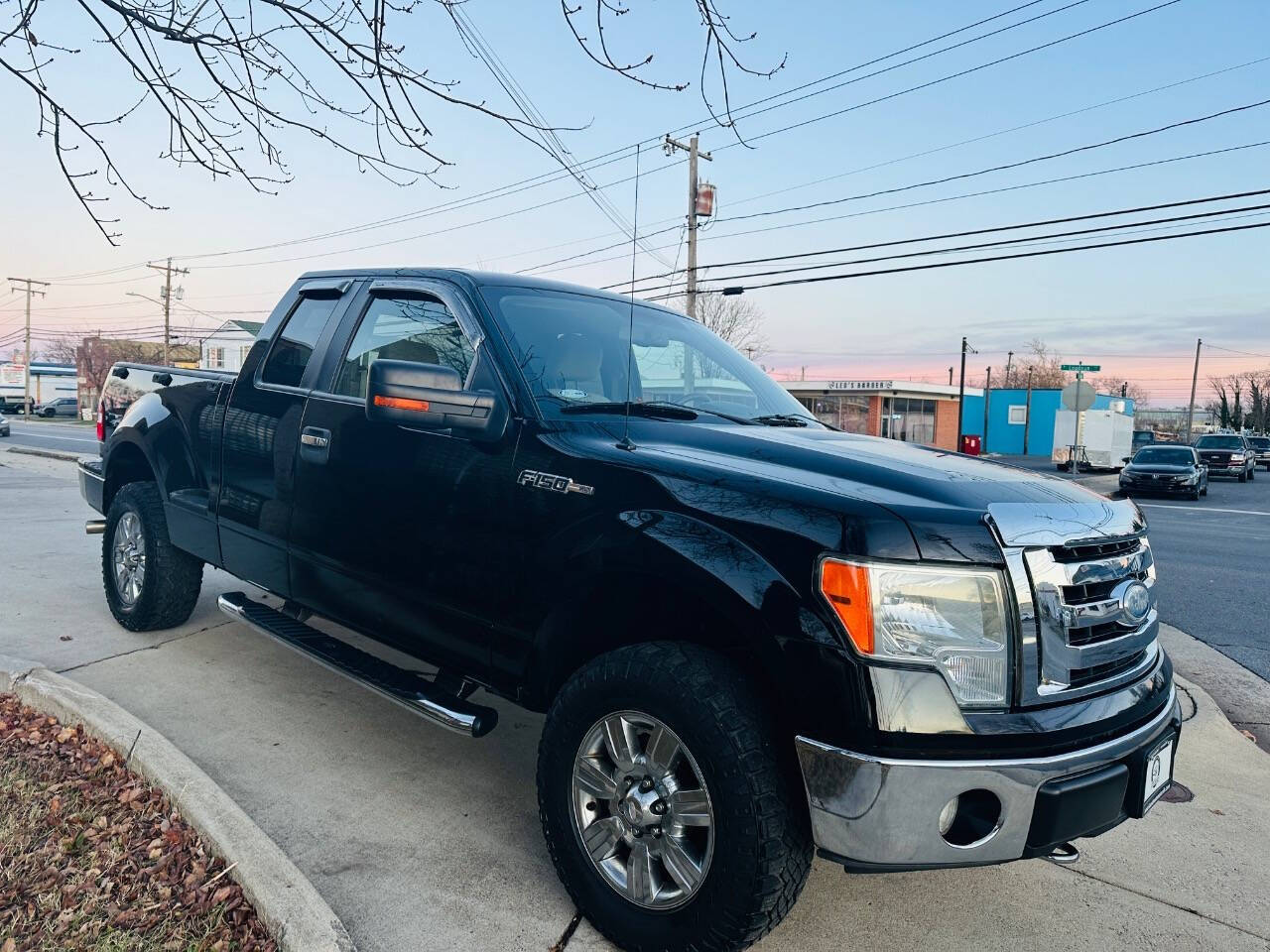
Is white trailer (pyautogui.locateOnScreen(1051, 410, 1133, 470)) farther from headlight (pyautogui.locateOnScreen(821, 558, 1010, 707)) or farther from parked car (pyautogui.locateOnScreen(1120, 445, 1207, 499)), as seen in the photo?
headlight (pyautogui.locateOnScreen(821, 558, 1010, 707))

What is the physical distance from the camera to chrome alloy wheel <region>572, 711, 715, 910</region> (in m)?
2.30

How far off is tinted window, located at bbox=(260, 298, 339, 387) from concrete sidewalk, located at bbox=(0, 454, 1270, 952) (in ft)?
5.12

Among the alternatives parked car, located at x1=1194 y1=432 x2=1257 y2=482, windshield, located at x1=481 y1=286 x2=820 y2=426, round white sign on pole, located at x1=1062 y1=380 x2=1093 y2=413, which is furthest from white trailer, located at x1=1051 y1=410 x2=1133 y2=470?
windshield, located at x1=481 y1=286 x2=820 y2=426

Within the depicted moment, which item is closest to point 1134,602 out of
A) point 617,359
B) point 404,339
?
point 617,359

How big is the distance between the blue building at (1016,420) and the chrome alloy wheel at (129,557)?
5901 cm

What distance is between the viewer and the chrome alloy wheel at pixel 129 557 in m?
5.04

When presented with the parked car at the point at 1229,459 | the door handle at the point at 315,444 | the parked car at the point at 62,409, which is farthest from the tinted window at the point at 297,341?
the parked car at the point at 62,409

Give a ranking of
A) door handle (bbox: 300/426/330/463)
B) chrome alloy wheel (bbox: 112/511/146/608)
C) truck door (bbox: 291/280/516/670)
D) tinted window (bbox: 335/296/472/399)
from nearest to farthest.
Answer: truck door (bbox: 291/280/516/670) → tinted window (bbox: 335/296/472/399) → door handle (bbox: 300/426/330/463) → chrome alloy wheel (bbox: 112/511/146/608)

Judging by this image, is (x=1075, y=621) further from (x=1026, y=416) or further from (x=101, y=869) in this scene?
(x=1026, y=416)

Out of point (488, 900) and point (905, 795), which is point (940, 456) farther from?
point (488, 900)

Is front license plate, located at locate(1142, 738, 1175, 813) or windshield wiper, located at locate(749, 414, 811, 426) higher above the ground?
windshield wiper, located at locate(749, 414, 811, 426)

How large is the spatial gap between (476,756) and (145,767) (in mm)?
1274

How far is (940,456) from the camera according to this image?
293cm

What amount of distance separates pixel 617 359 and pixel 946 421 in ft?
187
